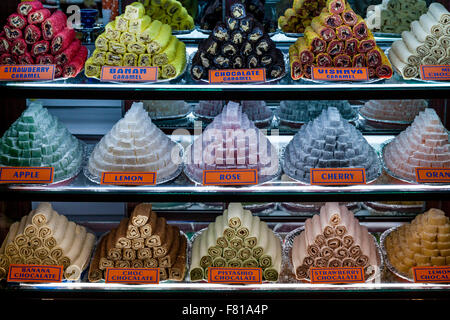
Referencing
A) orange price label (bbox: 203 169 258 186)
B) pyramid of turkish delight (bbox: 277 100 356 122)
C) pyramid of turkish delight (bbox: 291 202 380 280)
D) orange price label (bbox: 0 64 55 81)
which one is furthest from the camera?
pyramid of turkish delight (bbox: 277 100 356 122)

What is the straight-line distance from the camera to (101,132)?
10.5ft

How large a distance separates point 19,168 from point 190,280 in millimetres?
967

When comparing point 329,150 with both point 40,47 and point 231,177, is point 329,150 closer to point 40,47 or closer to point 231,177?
point 231,177

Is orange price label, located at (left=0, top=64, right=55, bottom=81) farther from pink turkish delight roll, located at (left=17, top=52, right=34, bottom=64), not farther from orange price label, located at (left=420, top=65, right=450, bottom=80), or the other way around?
orange price label, located at (left=420, top=65, right=450, bottom=80)

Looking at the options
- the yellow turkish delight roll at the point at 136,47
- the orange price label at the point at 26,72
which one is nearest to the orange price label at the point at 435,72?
the yellow turkish delight roll at the point at 136,47

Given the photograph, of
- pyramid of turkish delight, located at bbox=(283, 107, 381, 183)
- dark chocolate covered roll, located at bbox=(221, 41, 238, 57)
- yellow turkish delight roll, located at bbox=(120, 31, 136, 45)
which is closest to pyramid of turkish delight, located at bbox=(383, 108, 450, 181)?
pyramid of turkish delight, located at bbox=(283, 107, 381, 183)

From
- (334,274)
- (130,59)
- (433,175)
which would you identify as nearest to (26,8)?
(130,59)

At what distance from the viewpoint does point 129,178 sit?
2.65m

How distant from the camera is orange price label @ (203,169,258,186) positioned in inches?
104

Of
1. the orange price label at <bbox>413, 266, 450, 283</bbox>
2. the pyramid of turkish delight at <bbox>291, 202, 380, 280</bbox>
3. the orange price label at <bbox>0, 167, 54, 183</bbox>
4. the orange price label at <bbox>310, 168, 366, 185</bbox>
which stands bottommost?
the orange price label at <bbox>413, 266, 450, 283</bbox>

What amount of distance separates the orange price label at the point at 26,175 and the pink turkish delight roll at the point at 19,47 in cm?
53

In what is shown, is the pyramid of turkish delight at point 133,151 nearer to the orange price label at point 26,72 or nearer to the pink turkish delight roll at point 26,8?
the orange price label at point 26,72

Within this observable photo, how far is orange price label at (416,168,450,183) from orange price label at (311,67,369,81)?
539 mm
